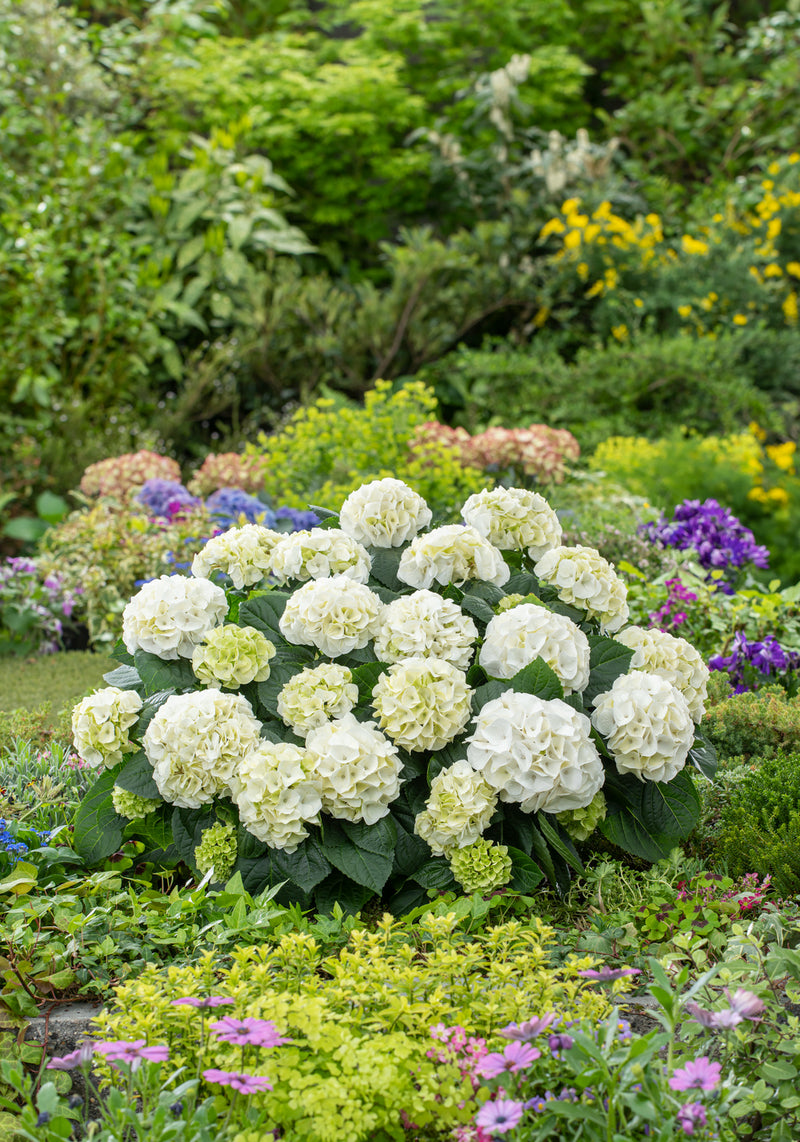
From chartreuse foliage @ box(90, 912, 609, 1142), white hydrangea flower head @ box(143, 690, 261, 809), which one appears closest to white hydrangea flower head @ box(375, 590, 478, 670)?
white hydrangea flower head @ box(143, 690, 261, 809)

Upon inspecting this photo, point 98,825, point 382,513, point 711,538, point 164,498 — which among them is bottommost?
point 164,498

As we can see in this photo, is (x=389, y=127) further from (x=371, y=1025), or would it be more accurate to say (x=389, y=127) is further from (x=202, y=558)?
(x=371, y=1025)

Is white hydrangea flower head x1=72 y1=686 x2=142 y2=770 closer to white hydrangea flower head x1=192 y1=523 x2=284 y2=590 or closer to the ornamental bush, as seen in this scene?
the ornamental bush

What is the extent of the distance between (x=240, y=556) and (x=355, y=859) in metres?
0.89

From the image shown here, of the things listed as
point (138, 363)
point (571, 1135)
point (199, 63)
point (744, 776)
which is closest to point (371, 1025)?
point (571, 1135)

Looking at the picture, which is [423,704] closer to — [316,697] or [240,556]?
[316,697]

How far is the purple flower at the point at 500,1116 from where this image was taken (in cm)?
136

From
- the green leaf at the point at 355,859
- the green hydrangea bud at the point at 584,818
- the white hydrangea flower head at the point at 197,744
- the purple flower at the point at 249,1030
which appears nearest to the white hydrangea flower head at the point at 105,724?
the white hydrangea flower head at the point at 197,744

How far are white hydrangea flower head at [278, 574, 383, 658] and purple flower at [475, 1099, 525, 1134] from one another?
1080 mm

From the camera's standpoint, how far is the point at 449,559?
7.64 feet

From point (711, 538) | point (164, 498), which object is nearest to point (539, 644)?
point (711, 538)

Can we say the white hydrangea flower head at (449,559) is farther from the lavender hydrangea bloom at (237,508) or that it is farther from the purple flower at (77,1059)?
the lavender hydrangea bloom at (237,508)

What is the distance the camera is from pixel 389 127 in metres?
9.51

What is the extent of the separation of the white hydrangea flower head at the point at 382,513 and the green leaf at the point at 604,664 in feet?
1.93
